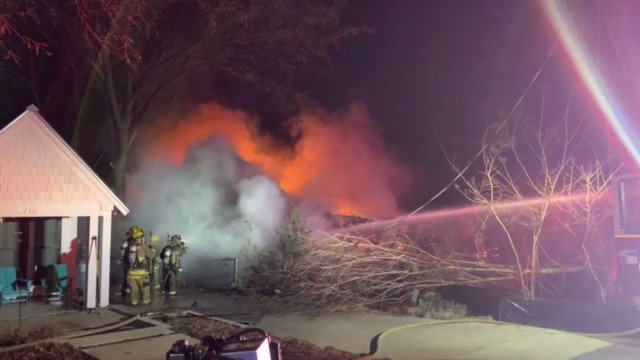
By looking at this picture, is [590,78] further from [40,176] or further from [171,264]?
[40,176]

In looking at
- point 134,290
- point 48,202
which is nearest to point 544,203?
point 134,290

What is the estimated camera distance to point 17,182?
980cm

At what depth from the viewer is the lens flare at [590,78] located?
11.9 meters

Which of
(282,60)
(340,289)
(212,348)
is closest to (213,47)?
(282,60)

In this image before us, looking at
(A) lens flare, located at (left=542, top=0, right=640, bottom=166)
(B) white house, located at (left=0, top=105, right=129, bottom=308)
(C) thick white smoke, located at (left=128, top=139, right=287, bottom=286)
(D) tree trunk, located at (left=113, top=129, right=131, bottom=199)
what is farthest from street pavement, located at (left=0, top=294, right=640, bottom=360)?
(C) thick white smoke, located at (left=128, top=139, right=287, bottom=286)

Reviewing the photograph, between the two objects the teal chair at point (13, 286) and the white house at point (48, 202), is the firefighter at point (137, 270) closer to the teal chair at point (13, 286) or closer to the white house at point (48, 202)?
the white house at point (48, 202)

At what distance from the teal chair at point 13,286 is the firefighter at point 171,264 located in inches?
107

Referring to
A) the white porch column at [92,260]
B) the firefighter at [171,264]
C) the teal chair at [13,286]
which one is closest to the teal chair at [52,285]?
the teal chair at [13,286]

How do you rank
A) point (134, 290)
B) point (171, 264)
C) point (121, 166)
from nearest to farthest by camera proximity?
1. point (134, 290)
2. point (171, 264)
3. point (121, 166)

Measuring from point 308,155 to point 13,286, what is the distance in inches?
449

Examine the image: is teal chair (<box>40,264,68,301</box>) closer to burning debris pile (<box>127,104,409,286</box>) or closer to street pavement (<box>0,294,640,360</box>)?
street pavement (<box>0,294,640,360</box>)

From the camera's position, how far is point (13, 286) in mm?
11359

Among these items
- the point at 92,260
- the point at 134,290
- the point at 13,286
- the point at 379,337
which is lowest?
the point at 379,337

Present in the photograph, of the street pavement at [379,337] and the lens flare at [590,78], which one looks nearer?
the street pavement at [379,337]
